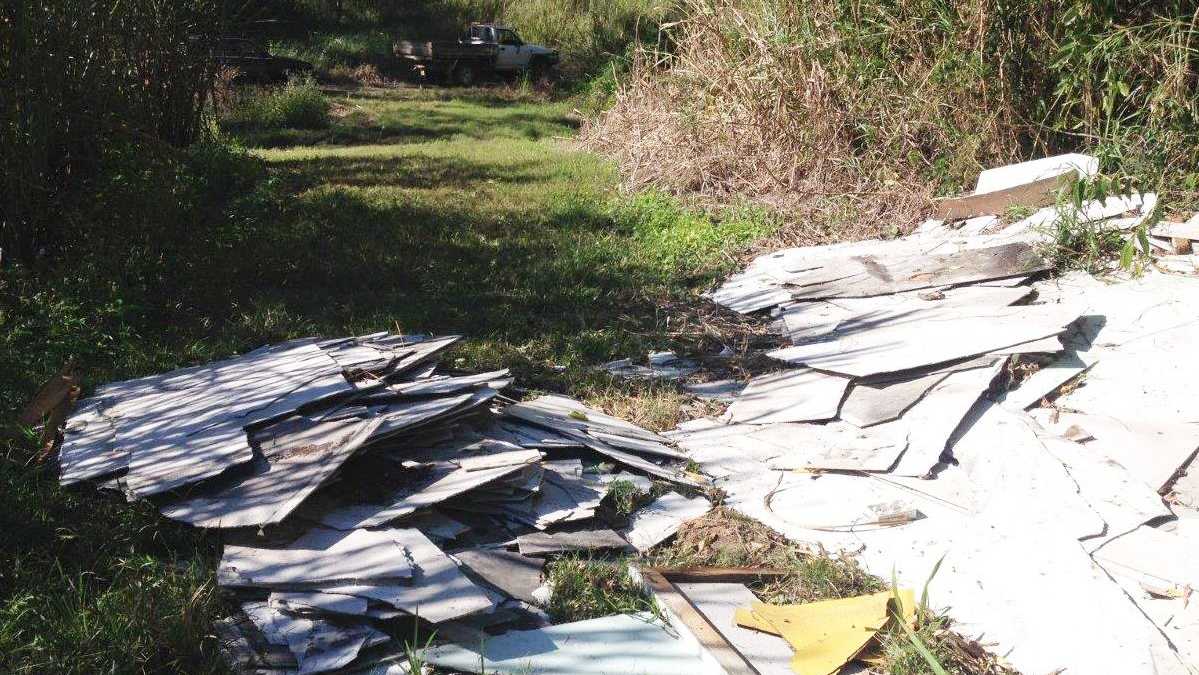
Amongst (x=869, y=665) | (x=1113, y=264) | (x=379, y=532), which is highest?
(x=1113, y=264)

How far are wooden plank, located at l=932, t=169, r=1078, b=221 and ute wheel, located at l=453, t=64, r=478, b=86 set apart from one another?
1544 centimetres

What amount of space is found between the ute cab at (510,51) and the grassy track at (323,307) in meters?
10.2

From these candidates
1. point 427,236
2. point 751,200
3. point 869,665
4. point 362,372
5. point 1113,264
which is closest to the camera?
point 869,665

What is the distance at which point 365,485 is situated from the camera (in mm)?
3469

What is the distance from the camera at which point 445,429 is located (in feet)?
12.2

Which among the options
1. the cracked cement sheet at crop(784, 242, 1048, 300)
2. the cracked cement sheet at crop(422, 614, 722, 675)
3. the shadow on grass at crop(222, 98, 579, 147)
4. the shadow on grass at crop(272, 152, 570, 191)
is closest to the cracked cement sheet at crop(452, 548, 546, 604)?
the cracked cement sheet at crop(422, 614, 722, 675)

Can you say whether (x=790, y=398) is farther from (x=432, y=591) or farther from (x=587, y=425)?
(x=432, y=591)

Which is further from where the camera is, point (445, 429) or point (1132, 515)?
point (445, 429)

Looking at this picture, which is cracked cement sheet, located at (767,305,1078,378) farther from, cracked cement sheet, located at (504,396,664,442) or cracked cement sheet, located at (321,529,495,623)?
cracked cement sheet, located at (321,529,495,623)

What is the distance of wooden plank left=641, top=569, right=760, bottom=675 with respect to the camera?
277 centimetres

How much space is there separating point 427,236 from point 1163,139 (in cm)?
543

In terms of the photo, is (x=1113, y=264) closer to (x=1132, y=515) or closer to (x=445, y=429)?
(x=1132, y=515)

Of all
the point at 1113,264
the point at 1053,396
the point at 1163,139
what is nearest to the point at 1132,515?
the point at 1053,396

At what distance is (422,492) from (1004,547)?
2049mm
